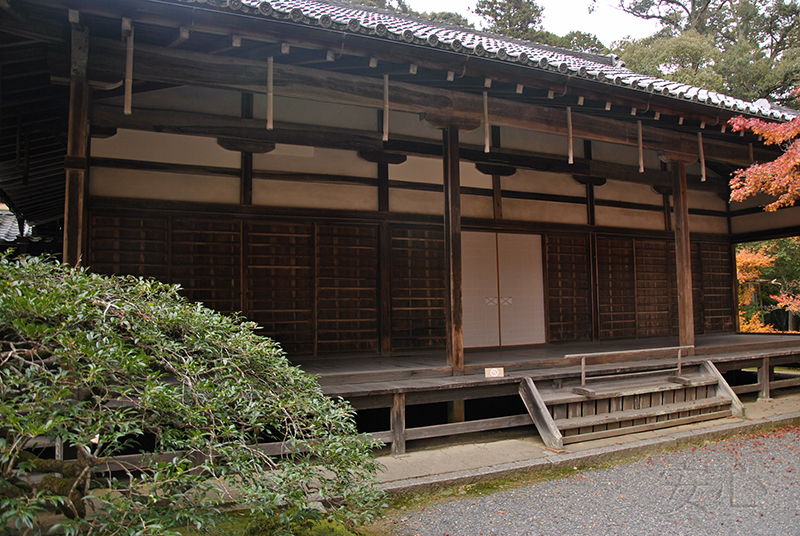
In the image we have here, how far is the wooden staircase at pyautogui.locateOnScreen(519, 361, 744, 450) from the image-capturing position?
5703 millimetres

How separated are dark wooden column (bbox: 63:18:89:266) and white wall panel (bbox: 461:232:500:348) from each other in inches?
216

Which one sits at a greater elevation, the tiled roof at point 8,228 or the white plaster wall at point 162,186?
the tiled roof at point 8,228

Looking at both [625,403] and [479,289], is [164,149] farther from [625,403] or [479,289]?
[625,403]

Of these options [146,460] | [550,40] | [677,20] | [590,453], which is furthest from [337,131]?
[677,20]

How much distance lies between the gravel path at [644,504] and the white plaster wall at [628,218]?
5340 mm

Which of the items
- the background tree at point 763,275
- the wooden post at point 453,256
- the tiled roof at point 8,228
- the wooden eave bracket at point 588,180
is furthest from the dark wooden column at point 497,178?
the tiled roof at point 8,228

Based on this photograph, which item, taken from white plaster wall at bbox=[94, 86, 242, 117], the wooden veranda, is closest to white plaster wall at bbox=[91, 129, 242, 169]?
white plaster wall at bbox=[94, 86, 242, 117]

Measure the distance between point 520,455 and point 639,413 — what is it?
1808 mm

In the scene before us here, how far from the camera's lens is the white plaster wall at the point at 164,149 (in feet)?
21.3

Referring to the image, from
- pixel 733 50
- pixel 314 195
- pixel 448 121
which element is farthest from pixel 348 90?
pixel 733 50

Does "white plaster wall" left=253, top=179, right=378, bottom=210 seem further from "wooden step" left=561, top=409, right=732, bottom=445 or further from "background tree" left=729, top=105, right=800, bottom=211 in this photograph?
"background tree" left=729, top=105, right=800, bottom=211

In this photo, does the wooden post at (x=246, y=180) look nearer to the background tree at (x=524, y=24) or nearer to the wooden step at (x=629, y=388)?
the wooden step at (x=629, y=388)

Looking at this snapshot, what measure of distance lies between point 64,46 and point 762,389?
31.6 ft

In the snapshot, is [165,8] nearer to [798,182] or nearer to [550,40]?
[798,182]
